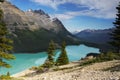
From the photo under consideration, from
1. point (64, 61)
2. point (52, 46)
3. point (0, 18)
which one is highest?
point (0, 18)

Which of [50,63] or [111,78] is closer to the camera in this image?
[111,78]

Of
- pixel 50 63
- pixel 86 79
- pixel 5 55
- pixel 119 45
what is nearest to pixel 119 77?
pixel 86 79

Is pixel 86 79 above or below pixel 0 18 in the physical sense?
below

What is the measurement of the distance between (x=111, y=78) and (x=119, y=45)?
49.4 meters

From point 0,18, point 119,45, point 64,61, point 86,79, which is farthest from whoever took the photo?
point 64,61

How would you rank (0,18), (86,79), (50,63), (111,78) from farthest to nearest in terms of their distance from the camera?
(50,63) → (0,18) → (86,79) → (111,78)

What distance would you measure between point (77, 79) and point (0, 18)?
10425 millimetres

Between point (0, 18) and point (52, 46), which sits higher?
point (0, 18)

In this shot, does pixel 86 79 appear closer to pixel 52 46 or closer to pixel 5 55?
pixel 5 55

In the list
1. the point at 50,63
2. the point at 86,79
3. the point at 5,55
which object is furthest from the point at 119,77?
the point at 50,63

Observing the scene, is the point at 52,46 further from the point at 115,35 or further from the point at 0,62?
the point at 0,62

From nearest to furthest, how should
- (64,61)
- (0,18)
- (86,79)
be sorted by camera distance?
(86,79) → (0,18) → (64,61)

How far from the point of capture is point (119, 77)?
24.2m

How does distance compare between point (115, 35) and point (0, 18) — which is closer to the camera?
point (0, 18)
